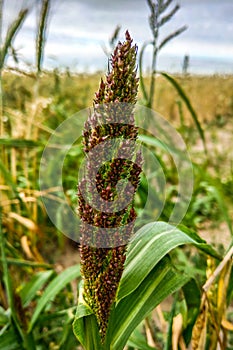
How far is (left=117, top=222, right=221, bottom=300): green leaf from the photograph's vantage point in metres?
0.89

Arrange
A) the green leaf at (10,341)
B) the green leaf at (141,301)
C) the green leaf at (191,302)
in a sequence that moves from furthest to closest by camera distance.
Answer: the green leaf at (10,341) < the green leaf at (191,302) < the green leaf at (141,301)

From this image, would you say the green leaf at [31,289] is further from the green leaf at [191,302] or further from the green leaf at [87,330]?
the green leaf at [87,330]

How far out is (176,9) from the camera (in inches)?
59.7

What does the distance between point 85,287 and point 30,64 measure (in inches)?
40.0

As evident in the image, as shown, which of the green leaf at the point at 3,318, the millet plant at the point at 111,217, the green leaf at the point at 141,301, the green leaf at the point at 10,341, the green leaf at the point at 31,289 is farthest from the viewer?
the green leaf at the point at 31,289

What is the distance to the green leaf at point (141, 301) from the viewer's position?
3.05ft

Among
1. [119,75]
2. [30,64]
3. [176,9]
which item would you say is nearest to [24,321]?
[30,64]

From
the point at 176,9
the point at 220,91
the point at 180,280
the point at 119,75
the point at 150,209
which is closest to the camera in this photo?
the point at 119,75

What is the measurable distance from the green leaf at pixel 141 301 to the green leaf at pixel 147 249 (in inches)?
2.5

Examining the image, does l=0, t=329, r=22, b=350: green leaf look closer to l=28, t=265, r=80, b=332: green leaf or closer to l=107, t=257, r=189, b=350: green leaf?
l=28, t=265, r=80, b=332: green leaf

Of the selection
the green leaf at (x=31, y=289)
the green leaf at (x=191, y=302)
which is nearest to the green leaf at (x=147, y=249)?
the green leaf at (x=191, y=302)

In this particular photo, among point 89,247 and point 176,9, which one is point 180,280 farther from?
point 176,9

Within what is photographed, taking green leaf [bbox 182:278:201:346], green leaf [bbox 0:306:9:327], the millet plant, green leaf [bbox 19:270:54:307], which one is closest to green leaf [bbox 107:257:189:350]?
the millet plant

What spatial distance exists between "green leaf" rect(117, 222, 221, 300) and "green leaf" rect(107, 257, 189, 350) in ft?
0.21
